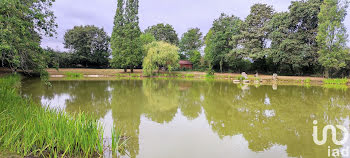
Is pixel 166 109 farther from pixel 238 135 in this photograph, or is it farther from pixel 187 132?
pixel 238 135

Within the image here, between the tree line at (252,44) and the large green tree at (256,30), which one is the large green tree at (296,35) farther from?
the large green tree at (256,30)

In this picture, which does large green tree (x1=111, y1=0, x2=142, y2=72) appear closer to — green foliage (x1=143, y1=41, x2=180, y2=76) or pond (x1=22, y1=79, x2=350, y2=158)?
green foliage (x1=143, y1=41, x2=180, y2=76)

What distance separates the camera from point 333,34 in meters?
21.7

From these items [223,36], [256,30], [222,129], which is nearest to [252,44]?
[256,30]

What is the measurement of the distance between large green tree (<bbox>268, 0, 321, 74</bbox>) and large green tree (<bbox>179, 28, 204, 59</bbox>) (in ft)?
69.3

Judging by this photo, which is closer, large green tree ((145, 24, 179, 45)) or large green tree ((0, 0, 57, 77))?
large green tree ((0, 0, 57, 77))

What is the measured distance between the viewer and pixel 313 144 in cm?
433

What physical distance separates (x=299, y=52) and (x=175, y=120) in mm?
23345

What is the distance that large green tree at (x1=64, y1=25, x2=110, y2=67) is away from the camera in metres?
33.9

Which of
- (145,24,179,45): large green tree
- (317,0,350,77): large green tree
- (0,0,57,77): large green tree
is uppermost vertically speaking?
(145,24,179,45): large green tree

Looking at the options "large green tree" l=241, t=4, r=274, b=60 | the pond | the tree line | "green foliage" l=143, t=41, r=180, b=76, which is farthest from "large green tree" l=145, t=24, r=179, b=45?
the pond

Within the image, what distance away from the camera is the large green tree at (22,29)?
4321 mm

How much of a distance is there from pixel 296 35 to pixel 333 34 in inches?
147

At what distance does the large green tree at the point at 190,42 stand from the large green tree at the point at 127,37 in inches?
682
